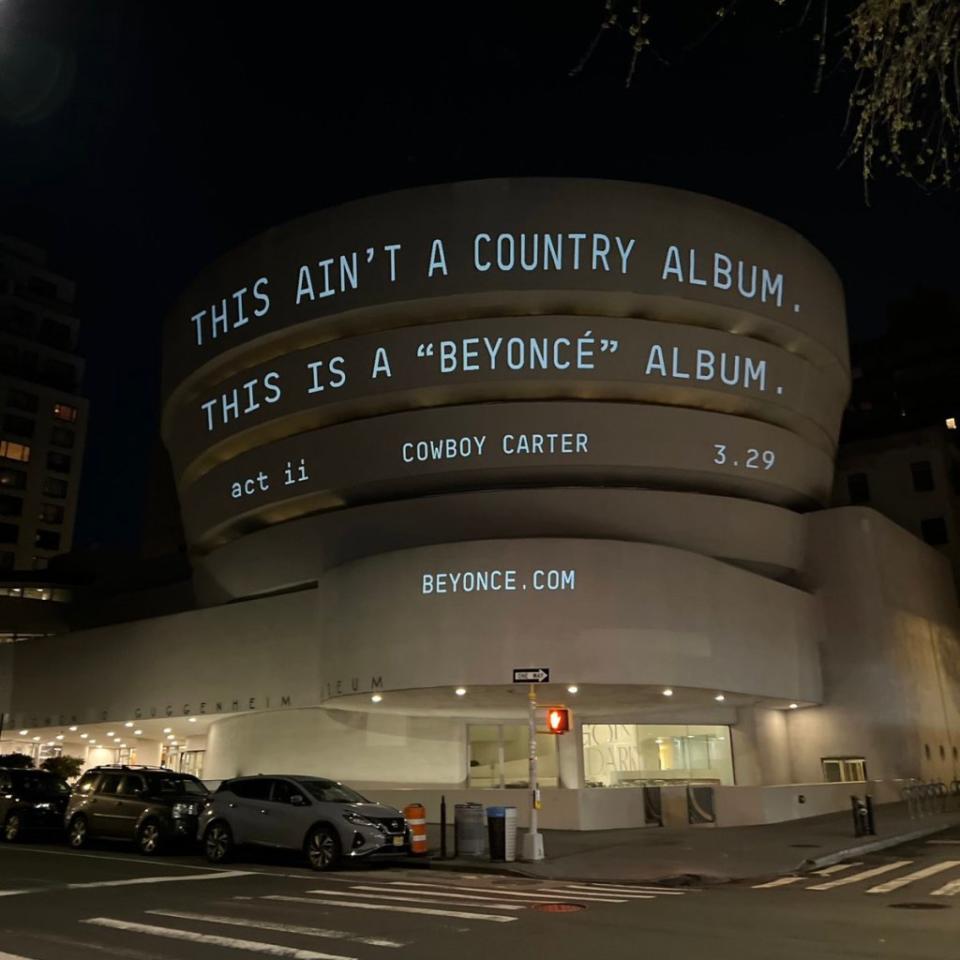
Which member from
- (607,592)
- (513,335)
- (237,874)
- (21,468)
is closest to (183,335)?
(513,335)

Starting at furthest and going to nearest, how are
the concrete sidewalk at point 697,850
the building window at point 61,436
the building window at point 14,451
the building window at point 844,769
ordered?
1. the building window at point 61,436
2. the building window at point 14,451
3. the building window at point 844,769
4. the concrete sidewalk at point 697,850

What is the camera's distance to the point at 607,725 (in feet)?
122

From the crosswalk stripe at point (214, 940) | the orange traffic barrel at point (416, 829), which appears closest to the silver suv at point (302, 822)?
the orange traffic barrel at point (416, 829)

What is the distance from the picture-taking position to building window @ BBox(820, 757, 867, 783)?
36719 mm

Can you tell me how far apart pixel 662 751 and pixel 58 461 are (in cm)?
8677

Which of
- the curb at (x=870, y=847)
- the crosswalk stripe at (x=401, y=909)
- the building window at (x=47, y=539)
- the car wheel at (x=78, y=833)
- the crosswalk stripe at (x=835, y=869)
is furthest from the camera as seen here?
the building window at (x=47, y=539)

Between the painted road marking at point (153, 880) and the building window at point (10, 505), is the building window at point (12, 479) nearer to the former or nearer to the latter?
the building window at point (10, 505)

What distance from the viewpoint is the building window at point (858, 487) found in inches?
2157

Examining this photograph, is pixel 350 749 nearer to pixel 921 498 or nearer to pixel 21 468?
pixel 921 498

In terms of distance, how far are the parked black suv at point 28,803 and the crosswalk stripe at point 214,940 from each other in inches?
543

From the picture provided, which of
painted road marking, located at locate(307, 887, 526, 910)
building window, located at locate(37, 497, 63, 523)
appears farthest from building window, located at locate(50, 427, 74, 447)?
painted road marking, located at locate(307, 887, 526, 910)

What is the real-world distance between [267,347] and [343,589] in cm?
Result: 1028

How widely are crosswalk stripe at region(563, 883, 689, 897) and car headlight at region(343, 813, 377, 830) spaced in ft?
14.1

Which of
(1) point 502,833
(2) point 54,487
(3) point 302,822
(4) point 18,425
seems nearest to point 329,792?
(3) point 302,822
